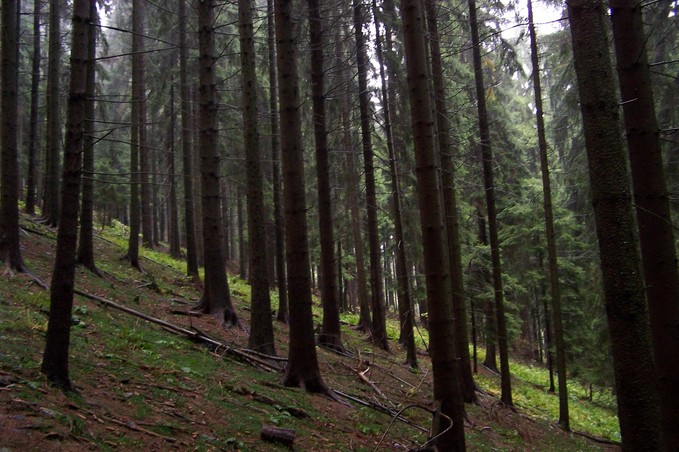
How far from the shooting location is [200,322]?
10.4 meters

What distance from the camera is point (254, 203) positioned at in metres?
9.88

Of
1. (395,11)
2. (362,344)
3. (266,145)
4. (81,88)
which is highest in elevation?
(395,11)

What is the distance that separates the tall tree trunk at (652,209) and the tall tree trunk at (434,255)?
7.13 ft

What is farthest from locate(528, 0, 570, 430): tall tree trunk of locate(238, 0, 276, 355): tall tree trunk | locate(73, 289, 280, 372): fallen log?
locate(73, 289, 280, 372): fallen log

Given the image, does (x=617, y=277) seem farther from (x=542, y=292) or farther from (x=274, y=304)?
(x=542, y=292)

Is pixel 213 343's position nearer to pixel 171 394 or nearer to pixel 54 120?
pixel 171 394

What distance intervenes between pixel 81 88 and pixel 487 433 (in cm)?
923

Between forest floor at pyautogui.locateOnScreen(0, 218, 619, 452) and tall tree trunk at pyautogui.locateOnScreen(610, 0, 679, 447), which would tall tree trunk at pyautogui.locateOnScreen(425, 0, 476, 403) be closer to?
forest floor at pyautogui.locateOnScreen(0, 218, 619, 452)

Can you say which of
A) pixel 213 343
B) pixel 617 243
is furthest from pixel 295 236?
pixel 617 243

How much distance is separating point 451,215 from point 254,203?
4377 millimetres

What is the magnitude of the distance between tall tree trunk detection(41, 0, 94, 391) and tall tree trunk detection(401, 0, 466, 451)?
3.62 meters

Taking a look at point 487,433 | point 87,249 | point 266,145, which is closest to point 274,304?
point 266,145

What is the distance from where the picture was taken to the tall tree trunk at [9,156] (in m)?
9.15

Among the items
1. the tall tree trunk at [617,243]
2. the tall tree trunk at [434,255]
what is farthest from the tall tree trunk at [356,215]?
the tall tree trunk at [617,243]
